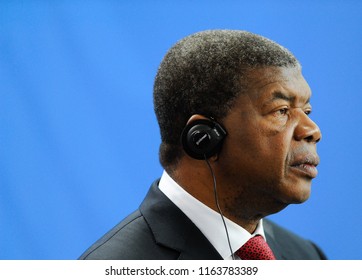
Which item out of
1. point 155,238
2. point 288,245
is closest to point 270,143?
point 155,238

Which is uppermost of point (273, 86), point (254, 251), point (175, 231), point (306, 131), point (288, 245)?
point (273, 86)

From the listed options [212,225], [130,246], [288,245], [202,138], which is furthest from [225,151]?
[288,245]

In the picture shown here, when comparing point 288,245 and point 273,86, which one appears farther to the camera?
point 288,245

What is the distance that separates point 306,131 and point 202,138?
0.26 m

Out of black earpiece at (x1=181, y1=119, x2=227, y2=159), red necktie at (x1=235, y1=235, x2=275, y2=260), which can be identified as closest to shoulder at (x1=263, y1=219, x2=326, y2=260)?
red necktie at (x1=235, y1=235, x2=275, y2=260)

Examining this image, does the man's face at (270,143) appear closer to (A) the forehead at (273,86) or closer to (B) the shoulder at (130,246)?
(A) the forehead at (273,86)

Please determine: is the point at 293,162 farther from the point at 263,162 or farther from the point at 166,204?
the point at 166,204

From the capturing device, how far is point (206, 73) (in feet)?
5.08

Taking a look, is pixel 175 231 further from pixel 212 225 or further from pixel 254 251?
pixel 254 251

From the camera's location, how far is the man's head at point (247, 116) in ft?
4.95

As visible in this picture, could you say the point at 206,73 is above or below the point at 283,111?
above

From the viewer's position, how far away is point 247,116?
1519 mm

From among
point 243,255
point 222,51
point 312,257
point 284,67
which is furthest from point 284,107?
point 312,257

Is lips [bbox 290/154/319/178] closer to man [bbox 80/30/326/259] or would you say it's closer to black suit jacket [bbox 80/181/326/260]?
man [bbox 80/30/326/259]
